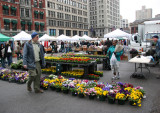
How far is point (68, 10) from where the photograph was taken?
68812 millimetres

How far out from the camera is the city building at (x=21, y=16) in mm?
41812

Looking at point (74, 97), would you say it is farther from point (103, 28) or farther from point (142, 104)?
point (103, 28)

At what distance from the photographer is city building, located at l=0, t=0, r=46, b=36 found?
41.8 m

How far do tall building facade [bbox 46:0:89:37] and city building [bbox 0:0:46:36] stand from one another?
6019mm

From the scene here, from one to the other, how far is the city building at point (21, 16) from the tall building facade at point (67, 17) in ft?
19.7

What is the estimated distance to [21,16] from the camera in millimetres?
45969

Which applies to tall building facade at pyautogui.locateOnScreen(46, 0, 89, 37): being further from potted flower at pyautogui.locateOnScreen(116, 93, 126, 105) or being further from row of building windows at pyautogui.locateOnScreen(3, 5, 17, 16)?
potted flower at pyautogui.locateOnScreen(116, 93, 126, 105)

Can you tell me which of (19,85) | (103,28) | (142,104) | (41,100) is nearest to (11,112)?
(41,100)

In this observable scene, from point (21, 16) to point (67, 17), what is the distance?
2571 cm

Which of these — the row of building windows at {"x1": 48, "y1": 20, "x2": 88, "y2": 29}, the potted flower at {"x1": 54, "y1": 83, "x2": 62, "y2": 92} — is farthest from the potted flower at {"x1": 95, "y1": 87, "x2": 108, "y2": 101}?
the row of building windows at {"x1": 48, "y1": 20, "x2": 88, "y2": 29}

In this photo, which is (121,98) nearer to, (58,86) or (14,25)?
(58,86)

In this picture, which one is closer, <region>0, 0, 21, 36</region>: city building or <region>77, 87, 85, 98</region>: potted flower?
<region>77, 87, 85, 98</region>: potted flower

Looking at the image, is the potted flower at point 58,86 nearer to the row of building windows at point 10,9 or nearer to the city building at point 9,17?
the city building at point 9,17

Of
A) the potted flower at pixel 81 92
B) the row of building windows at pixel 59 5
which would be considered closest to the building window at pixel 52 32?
the row of building windows at pixel 59 5
